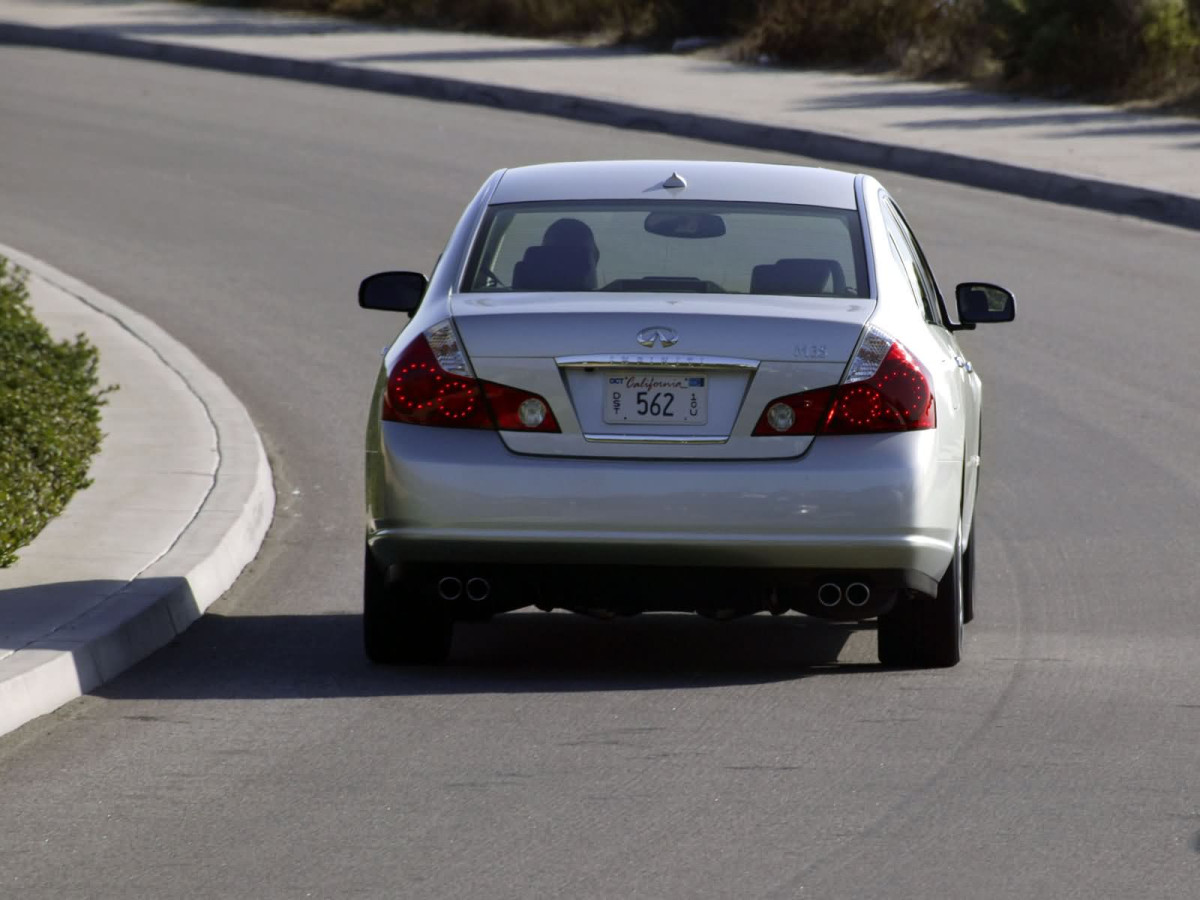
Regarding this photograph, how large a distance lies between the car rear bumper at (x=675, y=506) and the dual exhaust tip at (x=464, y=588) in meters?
0.10

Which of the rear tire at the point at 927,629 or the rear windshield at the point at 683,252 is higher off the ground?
the rear windshield at the point at 683,252

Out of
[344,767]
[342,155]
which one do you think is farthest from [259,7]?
[344,767]

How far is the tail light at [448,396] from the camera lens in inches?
276

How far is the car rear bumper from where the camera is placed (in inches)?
273

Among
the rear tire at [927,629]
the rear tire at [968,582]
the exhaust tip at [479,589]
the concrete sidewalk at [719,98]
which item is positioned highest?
the exhaust tip at [479,589]

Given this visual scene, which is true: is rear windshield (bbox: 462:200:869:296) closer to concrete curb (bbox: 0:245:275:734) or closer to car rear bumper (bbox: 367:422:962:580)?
car rear bumper (bbox: 367:422:962:580)

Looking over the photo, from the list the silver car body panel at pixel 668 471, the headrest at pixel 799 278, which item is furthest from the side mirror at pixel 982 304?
the silver car body panel at pixel 668 471

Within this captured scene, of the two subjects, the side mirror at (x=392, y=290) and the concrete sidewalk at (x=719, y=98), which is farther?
the concrete sidewalk at (x=719, y=98)

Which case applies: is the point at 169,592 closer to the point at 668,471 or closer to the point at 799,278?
the point at 668,471

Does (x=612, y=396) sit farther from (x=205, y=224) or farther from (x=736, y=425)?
(x=205, y=224)

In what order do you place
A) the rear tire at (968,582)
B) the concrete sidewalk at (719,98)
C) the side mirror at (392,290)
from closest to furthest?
the side mirror at (392,290), the rear tire at (968,582), the concrete sidewalk at (719,98)

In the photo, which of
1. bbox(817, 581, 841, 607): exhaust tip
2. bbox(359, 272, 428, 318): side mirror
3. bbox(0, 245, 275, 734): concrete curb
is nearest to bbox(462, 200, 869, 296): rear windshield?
bbox(359, 272, 428, 318): side mirror

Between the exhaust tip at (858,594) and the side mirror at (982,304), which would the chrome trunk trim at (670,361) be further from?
the side mirror at (982,304)

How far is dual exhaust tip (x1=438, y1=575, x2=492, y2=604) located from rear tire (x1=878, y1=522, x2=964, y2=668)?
131cm
